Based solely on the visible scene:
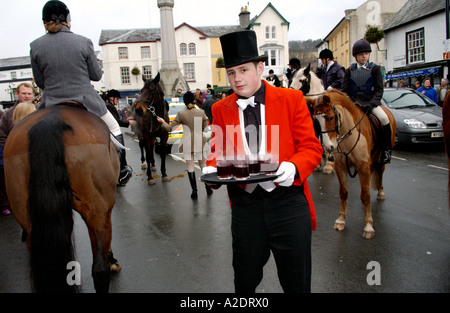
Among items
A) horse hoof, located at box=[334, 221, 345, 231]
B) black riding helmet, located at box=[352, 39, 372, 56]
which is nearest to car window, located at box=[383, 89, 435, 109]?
black riding helmet, located at box=[352, 39, 372, 56]

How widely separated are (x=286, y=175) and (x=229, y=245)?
124 inches

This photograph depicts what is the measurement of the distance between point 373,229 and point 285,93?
3.67m

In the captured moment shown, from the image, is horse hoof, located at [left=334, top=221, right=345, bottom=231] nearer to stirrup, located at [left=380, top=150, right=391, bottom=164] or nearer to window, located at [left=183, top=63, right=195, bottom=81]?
stirrup, located at [left=380, top=150, right=391, bottom=164]

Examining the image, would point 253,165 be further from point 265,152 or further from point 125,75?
point 125,75

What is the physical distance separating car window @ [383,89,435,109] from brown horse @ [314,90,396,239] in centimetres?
782

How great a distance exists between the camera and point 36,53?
364 cm

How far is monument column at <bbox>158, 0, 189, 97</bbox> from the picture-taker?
28547 mm

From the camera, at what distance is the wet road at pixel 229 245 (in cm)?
384

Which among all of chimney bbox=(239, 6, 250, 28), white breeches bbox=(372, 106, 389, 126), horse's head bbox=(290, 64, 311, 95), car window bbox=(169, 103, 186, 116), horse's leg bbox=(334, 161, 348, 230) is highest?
chimney bbox=(239, 6, 250, 28)

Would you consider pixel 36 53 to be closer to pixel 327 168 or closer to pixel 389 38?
pixel 327 168

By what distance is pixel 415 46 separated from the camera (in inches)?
934

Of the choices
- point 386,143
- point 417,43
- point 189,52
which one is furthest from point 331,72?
point 189,52

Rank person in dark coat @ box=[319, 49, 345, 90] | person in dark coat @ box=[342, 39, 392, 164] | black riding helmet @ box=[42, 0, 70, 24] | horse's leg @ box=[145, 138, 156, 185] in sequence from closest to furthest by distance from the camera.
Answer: black riding helmet @ box=[42, 0, 70, 24], person in dark coat @ box=[342, 39, 392, 164], person in dark coat @ box=[319, 49, 345, 90], horse's leg @ box=[145, 138, 156, 185]
